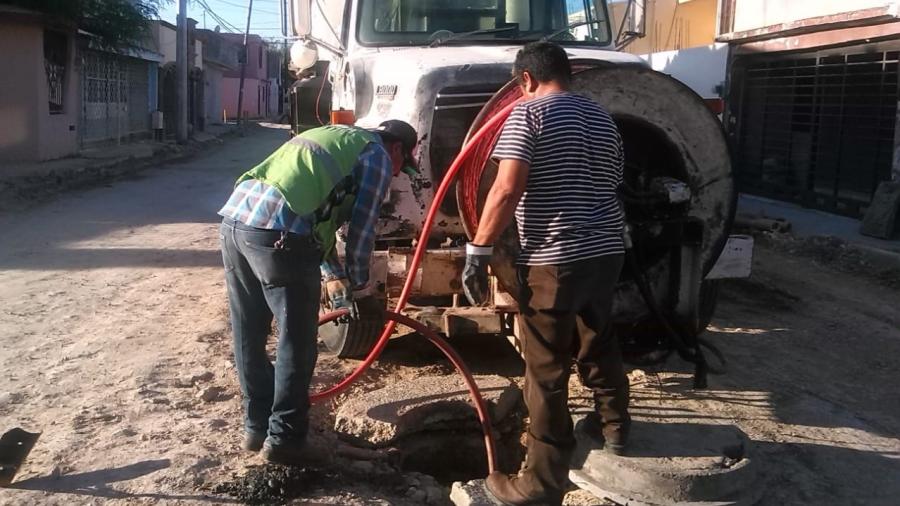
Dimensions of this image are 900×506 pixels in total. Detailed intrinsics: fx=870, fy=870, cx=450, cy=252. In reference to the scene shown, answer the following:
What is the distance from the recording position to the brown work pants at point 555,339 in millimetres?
3666

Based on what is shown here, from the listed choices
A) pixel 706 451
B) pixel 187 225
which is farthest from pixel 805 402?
pixel 187 225

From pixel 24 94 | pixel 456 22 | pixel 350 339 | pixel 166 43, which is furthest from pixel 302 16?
pixel 166 43

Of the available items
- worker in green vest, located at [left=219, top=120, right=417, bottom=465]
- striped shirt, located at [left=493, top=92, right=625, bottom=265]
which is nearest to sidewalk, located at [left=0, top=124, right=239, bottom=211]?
worker in green vest, located at [left=219, top=120, right=417, bottom=465]

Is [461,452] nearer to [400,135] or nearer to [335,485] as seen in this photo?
Answer: [335,485]

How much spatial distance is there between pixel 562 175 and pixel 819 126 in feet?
33.4

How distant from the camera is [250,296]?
3.96 metres

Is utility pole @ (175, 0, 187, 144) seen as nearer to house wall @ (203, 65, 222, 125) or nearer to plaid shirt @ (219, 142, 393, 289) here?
house wall @ (203, 65, 222, 125)

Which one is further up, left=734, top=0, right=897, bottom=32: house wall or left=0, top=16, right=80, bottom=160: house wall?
left=734, top=0, right=897, bottom=32: house wall

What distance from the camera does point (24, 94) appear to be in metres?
17.1

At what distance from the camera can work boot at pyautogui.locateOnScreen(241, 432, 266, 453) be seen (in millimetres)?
4129

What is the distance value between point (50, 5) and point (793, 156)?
1400 cm

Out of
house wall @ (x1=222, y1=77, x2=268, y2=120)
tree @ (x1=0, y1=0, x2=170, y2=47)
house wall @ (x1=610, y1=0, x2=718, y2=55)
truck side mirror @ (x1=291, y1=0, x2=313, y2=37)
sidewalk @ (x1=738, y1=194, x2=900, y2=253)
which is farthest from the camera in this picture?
house wall @ (x1=222, y1=77, x2=268, y2=120)

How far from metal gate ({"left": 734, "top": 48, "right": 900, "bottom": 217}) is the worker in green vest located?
9.19 metres

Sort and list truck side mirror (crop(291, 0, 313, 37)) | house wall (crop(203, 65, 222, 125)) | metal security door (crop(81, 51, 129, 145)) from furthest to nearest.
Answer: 1. house wall (crop(203, 65, 222, 125))
2. metal security door (crop(81, 51, 129, 145))
3. truck side mirror (crop(291, 0, 313, 37))
